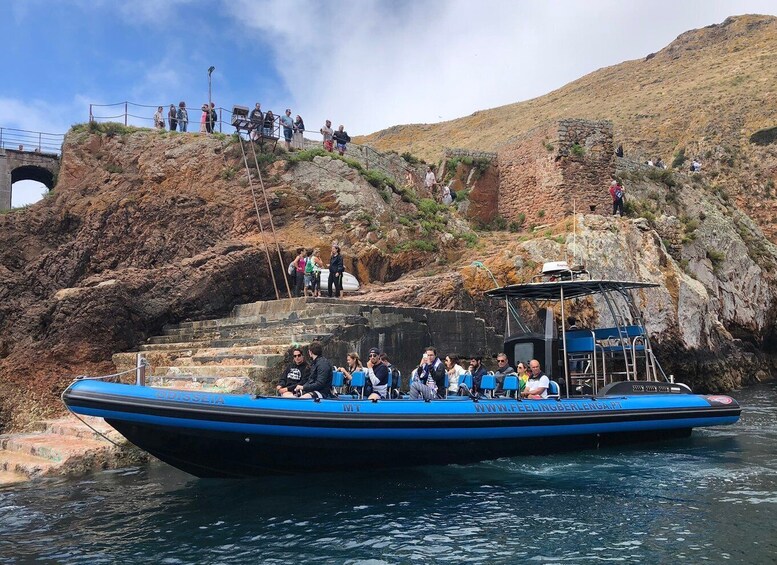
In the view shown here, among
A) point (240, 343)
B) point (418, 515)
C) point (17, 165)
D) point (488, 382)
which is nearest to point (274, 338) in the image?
point (240, 343)

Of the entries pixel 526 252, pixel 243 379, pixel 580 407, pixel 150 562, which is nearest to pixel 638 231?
pixel 526 252

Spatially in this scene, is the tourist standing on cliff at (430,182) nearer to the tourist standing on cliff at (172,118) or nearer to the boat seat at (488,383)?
the tourist standing on cliff at (172,118)

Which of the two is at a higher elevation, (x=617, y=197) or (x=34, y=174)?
(x=34, y=174)

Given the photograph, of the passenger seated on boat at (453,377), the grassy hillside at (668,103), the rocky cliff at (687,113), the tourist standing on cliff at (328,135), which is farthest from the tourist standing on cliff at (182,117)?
the grassy hillside at (668,103)

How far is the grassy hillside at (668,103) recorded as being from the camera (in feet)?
157

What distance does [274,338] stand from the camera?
1218 centimetres

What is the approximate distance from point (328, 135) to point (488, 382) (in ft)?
47.0

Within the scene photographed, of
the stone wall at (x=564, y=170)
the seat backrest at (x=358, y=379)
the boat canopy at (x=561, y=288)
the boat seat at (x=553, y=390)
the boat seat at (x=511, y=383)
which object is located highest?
the stone wall at (x=564, y=170)

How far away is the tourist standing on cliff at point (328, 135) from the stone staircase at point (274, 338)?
7994mm

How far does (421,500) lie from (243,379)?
13.9 feet

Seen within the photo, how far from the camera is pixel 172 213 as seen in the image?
16797 mm

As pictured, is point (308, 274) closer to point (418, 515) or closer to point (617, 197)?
point (418, 515)

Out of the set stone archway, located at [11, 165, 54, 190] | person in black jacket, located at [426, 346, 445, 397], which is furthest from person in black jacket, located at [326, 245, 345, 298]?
stone archway, located at [11, 165, 54, 190]

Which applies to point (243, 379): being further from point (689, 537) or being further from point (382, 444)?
point (689, 537)
